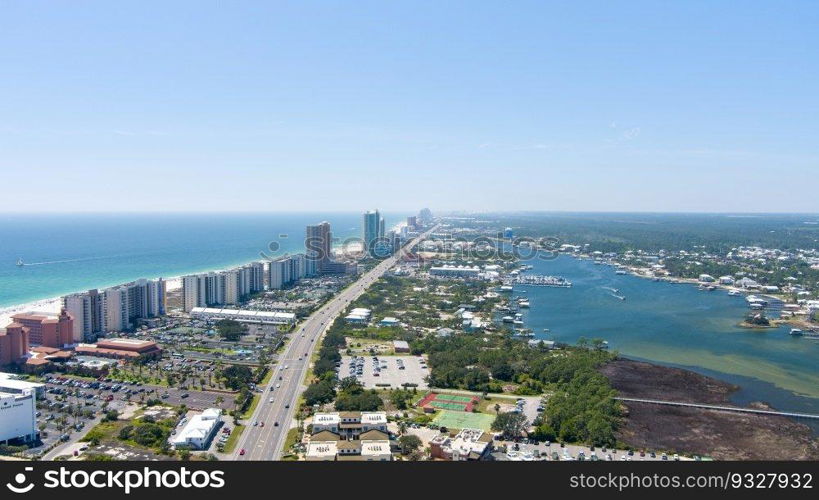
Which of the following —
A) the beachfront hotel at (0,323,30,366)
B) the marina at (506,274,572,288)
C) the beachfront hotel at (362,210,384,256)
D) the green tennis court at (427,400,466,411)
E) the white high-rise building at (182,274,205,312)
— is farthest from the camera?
the beachfront hotel at (362,210,384,256)

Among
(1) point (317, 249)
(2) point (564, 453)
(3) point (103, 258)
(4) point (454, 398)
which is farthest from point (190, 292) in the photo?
(3) point (103, 258)

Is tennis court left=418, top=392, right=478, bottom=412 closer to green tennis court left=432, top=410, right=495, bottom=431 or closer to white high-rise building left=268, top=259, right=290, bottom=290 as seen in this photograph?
green tennis court left=432, top=410, right=495, bottom=431

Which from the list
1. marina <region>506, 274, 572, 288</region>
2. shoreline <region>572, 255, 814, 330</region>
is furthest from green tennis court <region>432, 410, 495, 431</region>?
marina <region>506, 274, 572, 288</region>

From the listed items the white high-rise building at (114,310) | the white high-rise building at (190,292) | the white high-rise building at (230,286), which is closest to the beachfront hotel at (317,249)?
the white high-rise building at (230,286)

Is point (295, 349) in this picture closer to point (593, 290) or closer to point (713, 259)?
point (593, 290)

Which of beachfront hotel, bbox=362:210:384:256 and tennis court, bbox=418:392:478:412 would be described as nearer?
tennis court, bbox=418:392:478:412

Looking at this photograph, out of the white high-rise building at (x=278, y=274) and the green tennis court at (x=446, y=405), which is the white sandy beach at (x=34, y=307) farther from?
the green tennis court at (x=446, y=405)

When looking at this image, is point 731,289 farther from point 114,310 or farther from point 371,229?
point 114,310

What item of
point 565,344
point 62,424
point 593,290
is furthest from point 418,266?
point 62,424
